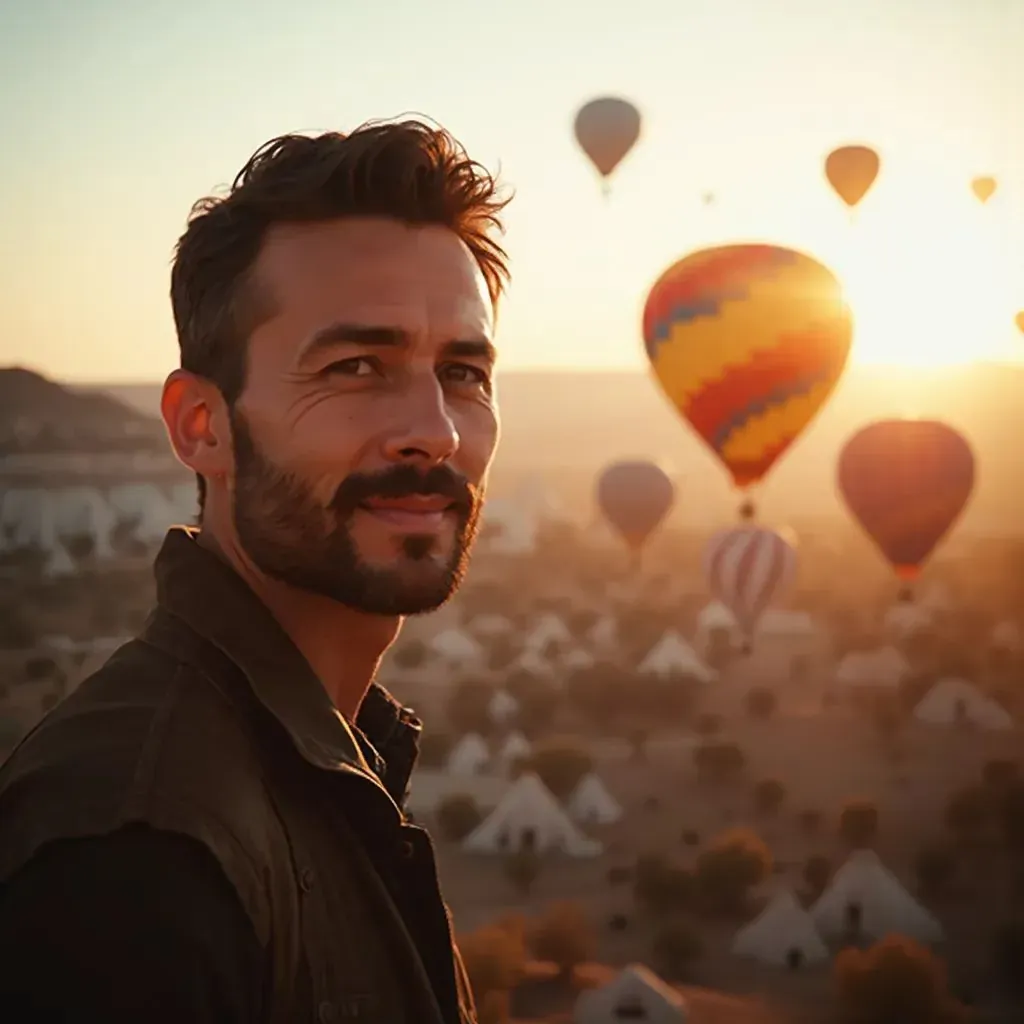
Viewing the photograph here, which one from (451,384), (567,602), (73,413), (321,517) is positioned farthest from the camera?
(73,413)

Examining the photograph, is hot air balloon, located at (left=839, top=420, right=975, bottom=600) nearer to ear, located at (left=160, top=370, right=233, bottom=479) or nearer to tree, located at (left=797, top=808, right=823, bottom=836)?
tree, located at (left=797, top=808, right=823, bottom=836)

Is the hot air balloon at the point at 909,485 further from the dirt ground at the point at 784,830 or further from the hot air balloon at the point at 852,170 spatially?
the hot air balloon at the point at 852,170

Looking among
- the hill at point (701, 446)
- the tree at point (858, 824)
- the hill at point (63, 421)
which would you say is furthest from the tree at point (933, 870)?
the hill at point (701, 446)

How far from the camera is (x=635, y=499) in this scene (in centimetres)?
2975

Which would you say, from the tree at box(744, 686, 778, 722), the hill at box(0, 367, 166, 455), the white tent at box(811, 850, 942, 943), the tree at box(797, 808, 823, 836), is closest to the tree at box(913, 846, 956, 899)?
the tree at box(797, 808, 823, 836)

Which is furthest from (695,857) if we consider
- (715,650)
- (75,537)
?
(75,537)

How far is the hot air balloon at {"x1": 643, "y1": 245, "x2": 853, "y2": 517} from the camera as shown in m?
20.5

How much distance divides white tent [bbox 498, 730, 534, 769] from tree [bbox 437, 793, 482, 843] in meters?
2.73

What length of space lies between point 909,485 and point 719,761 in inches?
218

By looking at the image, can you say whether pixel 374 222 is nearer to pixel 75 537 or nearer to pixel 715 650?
pixel 715 650

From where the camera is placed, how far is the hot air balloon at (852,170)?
26.2m

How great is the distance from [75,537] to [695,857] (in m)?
38.6

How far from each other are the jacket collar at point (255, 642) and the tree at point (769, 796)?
67.7ft

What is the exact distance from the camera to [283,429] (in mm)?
1766
